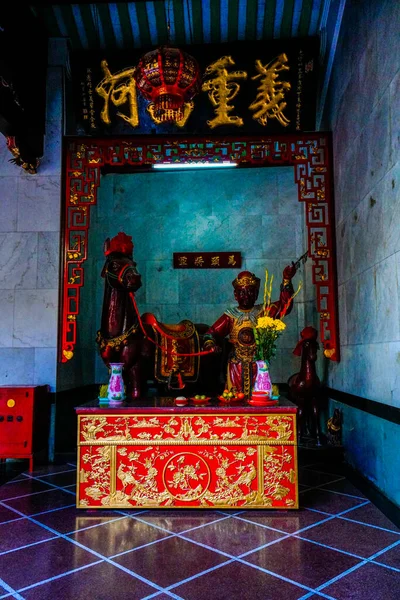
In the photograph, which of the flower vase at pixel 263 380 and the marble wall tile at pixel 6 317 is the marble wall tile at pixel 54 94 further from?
the flower vase at pixel 263 380

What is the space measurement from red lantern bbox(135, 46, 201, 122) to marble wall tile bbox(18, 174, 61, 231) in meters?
1.73

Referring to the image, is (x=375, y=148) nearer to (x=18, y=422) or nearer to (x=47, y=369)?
(x=47, y=369)

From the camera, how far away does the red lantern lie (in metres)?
3.83

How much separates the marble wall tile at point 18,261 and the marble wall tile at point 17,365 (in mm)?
703

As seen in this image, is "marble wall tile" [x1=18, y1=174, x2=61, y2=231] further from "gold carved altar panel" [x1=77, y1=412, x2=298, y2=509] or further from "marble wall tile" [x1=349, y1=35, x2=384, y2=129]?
"marble wall tile" [x1=349, y1=35, x2=384, y2=129]

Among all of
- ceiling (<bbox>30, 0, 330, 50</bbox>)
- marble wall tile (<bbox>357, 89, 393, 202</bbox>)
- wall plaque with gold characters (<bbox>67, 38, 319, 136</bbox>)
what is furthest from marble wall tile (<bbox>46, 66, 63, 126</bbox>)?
marble wall tile (<bbox>357, 89, 393, 202</bbox>)

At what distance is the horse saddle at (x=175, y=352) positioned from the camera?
4.93 m

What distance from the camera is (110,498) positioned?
10.9 feet

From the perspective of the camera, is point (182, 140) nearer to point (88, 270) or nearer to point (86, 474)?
point (88, 270)

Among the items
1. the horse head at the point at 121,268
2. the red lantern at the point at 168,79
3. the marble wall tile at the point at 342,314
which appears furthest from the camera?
the marble wall tile at the point at 342,314

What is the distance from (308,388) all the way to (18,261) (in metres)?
3.43

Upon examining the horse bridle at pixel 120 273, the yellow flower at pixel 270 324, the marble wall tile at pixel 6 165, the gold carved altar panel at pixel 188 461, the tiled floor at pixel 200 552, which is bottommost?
the tiled floor at pixel 200 552

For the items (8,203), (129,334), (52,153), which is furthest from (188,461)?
(52,153)

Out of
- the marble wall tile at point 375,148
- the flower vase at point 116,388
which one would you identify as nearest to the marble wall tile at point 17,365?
the flower vase at point 116,388
